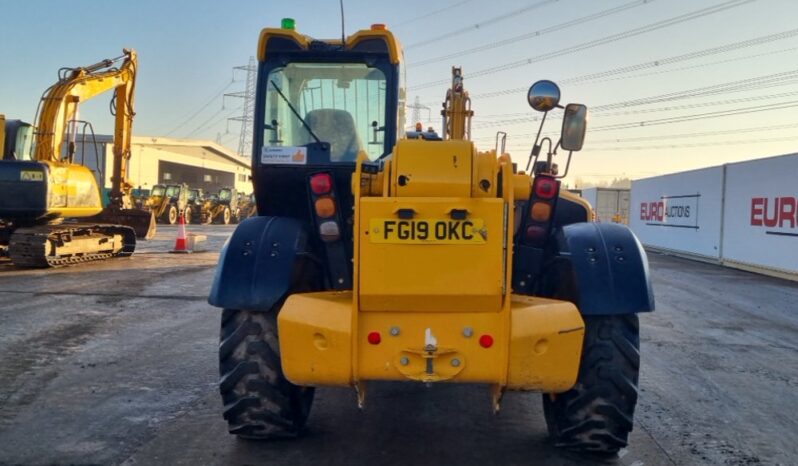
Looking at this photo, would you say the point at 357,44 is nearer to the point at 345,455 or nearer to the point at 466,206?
the point at 466,206

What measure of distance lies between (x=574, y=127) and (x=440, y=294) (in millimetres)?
1573

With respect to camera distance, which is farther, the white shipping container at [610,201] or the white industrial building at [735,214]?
the white shipping container at [610,201]

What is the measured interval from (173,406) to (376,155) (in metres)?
2.36

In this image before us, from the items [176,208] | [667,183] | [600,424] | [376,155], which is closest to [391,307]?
[600,424]

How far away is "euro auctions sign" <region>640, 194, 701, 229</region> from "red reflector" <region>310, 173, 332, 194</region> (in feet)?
62.0

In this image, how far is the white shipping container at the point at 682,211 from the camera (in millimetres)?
19469

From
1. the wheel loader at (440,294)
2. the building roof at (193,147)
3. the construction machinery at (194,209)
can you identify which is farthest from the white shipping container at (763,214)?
the building roof at (193,147)

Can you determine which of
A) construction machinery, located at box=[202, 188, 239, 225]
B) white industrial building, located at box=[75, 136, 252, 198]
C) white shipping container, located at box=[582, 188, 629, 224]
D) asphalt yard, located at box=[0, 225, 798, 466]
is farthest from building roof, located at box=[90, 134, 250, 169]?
asphalt yard, located at box=[0, 225, 798, 466]

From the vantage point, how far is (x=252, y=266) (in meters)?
4.00

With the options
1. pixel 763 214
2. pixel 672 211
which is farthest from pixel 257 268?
pixel 672 211

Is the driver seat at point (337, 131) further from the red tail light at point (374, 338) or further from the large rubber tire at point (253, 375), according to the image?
the red tail light at point (374, 338)

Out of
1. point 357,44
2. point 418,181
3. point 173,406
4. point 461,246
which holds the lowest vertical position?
point 173,406

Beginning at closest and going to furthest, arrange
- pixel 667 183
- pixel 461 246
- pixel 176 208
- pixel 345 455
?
pixel 461 246 → pixel 345 455 → pixel 667 183 → pixel 176 208

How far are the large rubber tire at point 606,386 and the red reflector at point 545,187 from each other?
0.74 metres
